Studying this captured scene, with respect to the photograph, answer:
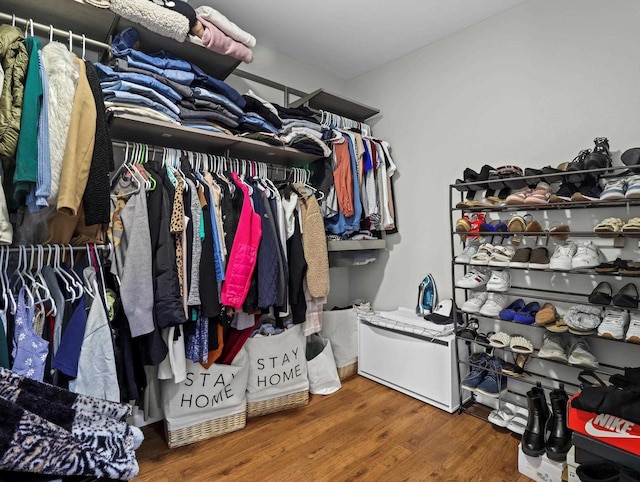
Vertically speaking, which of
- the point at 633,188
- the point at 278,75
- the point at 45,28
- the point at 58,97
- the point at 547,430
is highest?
the point at 278,75

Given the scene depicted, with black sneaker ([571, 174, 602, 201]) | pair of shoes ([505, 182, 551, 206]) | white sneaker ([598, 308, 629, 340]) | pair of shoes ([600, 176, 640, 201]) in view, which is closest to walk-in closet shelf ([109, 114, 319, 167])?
pair of shoes ([505, 182, 551, 206])

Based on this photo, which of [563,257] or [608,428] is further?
[563,257]

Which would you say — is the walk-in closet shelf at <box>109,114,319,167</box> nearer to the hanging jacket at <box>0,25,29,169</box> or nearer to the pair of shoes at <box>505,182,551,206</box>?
the hanging jacket at <box>0,25,29,169</box>

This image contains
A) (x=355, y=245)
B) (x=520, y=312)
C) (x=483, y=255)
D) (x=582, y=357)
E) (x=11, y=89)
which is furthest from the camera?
(x=355, y=245)

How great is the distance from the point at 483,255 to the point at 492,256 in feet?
0.16

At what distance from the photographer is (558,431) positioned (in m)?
1.56

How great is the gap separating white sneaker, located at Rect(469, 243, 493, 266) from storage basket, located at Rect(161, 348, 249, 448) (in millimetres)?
1468

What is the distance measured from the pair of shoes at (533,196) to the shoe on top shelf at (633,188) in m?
0.33

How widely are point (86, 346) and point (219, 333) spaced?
0.64 metres

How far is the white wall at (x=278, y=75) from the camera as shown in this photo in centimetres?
258

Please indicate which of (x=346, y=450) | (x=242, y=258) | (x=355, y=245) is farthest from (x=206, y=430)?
(x=355, y=245)

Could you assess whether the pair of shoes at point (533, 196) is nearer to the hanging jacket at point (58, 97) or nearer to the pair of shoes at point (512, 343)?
the pair of shoes at point (512, 343)

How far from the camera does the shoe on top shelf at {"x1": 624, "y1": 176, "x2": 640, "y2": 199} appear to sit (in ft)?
4.91

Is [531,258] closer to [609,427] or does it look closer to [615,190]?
[615,190]
